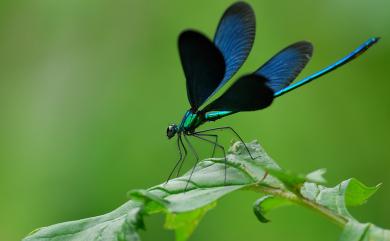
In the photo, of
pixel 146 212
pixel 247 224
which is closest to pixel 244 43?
pixel 146 212

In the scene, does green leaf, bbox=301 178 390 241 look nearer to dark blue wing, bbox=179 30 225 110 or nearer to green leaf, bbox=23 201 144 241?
green leaf, bbox=23 201 144 241

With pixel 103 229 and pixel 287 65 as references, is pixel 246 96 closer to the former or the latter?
pixel 287 65

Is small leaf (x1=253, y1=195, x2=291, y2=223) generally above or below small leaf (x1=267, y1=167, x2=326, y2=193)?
below

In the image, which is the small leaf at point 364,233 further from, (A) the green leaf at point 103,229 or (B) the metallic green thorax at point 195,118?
(B) the metallic green thorax at point 195,118

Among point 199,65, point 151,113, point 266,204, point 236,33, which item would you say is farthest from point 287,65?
point 151,113

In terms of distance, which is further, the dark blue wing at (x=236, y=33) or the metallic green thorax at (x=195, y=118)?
the metallic green thorax at (x=195, y=118)

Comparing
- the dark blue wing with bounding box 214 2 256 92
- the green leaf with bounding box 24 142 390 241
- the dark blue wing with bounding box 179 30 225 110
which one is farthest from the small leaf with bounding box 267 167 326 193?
the dark blue wing with bounding box 214 2 256 92

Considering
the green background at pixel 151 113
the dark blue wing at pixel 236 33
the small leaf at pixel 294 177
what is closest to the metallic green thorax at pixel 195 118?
the dark blue wing at pixel 236 33

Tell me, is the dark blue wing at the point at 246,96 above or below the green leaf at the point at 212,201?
above
